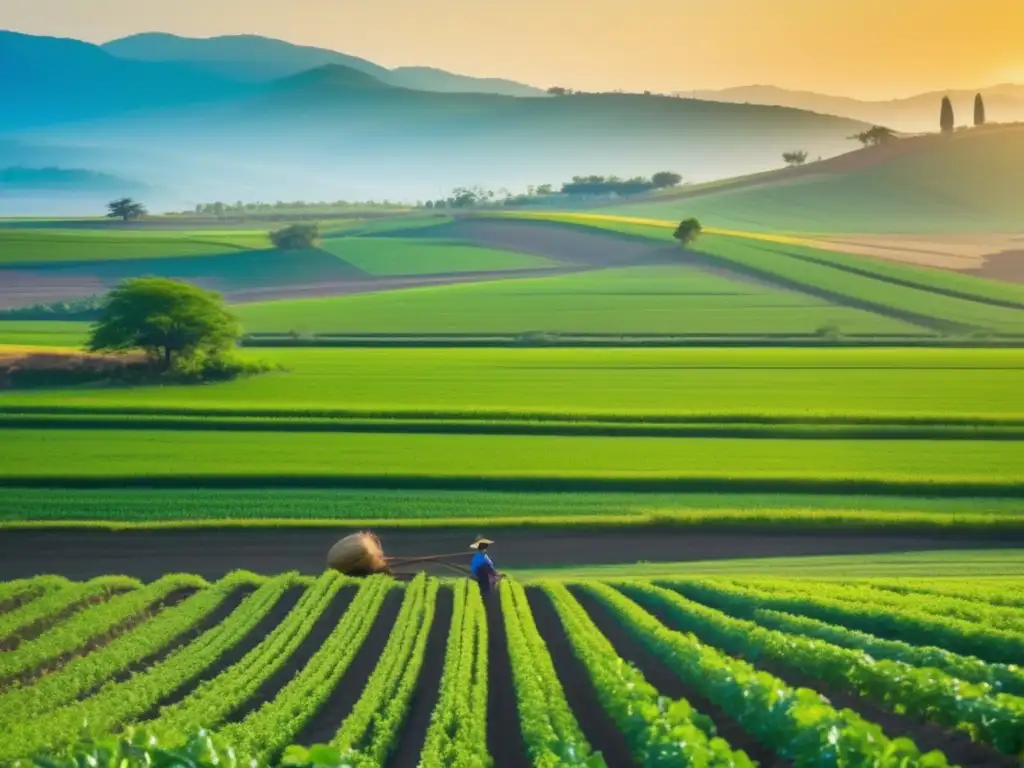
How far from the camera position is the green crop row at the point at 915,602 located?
16812 mm

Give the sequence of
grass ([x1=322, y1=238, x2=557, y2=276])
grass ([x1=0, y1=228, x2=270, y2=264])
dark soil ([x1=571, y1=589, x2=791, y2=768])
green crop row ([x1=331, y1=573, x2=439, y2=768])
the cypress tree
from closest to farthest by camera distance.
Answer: dark soil ([x1=571, y1=589, x2=791, y2=768])
green crop row ([x1=331, y1=573, x2=439, y2=768])
grass ([x1=0, y1=228, x2=270, y2=264])
grass ([x1=322, y1=238, x2=557, y2=276])
the cypress tree

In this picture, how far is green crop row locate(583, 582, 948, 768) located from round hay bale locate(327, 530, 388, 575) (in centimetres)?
786

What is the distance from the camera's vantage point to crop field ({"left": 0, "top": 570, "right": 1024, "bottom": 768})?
11680mm

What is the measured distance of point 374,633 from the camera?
62.0 feet

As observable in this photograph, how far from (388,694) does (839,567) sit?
43.2 feet

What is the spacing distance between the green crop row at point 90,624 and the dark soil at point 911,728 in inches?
430

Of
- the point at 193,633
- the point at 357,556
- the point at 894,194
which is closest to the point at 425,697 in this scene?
the point at 193,633

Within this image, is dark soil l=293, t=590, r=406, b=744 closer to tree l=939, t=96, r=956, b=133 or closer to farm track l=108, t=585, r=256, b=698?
farm track l=108, t=585, r=256, b=698

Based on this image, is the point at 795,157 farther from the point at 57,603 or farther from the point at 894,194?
the point at 57,603

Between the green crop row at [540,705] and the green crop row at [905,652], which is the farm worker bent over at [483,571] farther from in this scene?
the green crop row at [905,652]

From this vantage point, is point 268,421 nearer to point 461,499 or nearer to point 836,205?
point 461,499

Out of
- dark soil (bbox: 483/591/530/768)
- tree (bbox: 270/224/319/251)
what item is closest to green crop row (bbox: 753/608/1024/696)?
dark soil (bbox: 483/591/530/768)

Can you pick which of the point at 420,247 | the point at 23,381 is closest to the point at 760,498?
the point at 23,381

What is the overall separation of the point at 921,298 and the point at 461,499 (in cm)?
5322
